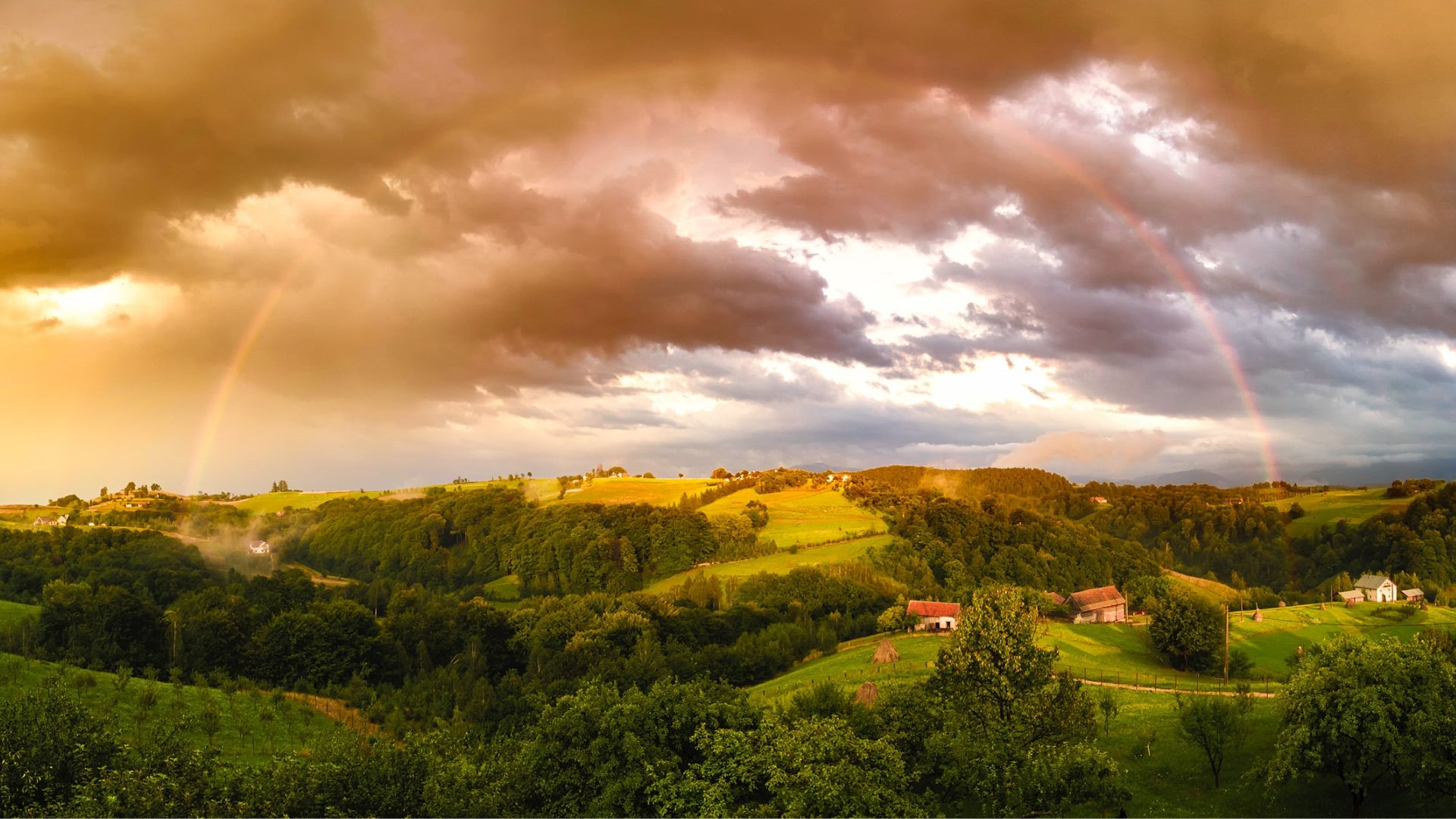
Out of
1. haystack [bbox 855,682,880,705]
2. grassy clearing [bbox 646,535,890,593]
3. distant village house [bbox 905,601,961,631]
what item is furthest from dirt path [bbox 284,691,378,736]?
grassy clearing [bbox 646,535,890,593]

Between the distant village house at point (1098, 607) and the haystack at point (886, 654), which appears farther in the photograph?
the distant village house at point (1098, 607)

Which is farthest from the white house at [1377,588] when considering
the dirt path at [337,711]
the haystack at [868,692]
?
the dirt path at [337,711]

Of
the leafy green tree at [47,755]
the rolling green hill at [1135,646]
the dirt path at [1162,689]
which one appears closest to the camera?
the leafy green tree at [47,755]

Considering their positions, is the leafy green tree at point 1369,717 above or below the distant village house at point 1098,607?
above

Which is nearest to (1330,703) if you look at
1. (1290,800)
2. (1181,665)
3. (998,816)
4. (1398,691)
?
(1398,691)

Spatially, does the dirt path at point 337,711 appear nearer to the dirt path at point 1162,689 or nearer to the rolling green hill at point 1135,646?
the rolling green hill at point 1135,646

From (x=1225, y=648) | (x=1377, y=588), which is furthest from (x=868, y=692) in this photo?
(x=1377, y=588)

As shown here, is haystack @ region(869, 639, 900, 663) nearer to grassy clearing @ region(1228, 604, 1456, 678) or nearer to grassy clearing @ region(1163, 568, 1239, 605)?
grassy clearing @ region(1228, 604, 1456, 678)
